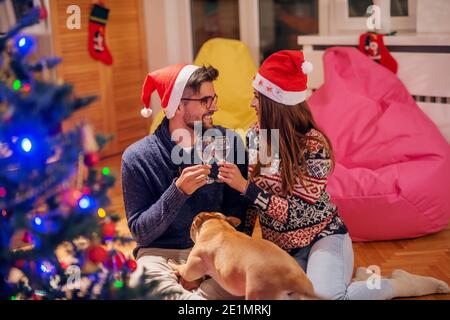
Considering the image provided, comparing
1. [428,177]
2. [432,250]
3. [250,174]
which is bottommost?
[432,250]

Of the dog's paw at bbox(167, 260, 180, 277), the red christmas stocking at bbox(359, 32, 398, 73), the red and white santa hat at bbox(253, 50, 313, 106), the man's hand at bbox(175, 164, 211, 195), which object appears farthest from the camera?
the red christmas stocking at bbox(359, 32, 398, 73)

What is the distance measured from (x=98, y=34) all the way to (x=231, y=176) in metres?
2.71

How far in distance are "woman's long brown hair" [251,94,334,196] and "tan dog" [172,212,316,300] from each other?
27cm

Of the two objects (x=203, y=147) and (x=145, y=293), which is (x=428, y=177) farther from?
(x=145, y=293)

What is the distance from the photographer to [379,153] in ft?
9.18

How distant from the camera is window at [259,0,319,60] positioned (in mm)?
3975

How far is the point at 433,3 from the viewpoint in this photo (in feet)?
10.6

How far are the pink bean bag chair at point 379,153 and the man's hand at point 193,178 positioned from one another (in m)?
1.03

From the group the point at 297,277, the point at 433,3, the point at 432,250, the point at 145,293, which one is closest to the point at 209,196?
the point at 297,277

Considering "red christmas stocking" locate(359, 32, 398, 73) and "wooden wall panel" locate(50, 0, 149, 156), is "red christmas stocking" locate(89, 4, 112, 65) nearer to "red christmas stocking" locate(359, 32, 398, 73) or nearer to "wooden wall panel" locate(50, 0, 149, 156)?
"wooden wall panel" locate(50, 0, 149, 156)

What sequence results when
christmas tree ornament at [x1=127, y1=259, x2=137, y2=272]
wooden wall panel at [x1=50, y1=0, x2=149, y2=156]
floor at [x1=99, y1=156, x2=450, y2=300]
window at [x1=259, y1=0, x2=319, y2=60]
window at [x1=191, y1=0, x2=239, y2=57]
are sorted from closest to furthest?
christmas tree ornament at [x1=127, y1=259, x2=137, y2=272] < floor at [x1=99, y1=156, x2=450, y2=300] < window at [x1=259, y1=0, x2=319, y2=60] < wooden wall panel at [x1=50, y1=0, x2=149, y2=156] < window at [x1=191, y1=0, x2=239, y2=57]

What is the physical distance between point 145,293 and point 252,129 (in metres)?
0.84

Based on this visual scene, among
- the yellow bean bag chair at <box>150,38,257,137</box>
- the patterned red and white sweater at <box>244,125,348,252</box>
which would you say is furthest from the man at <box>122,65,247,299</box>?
the yellow bean bag chair at <box>150,38,257,137</box>
